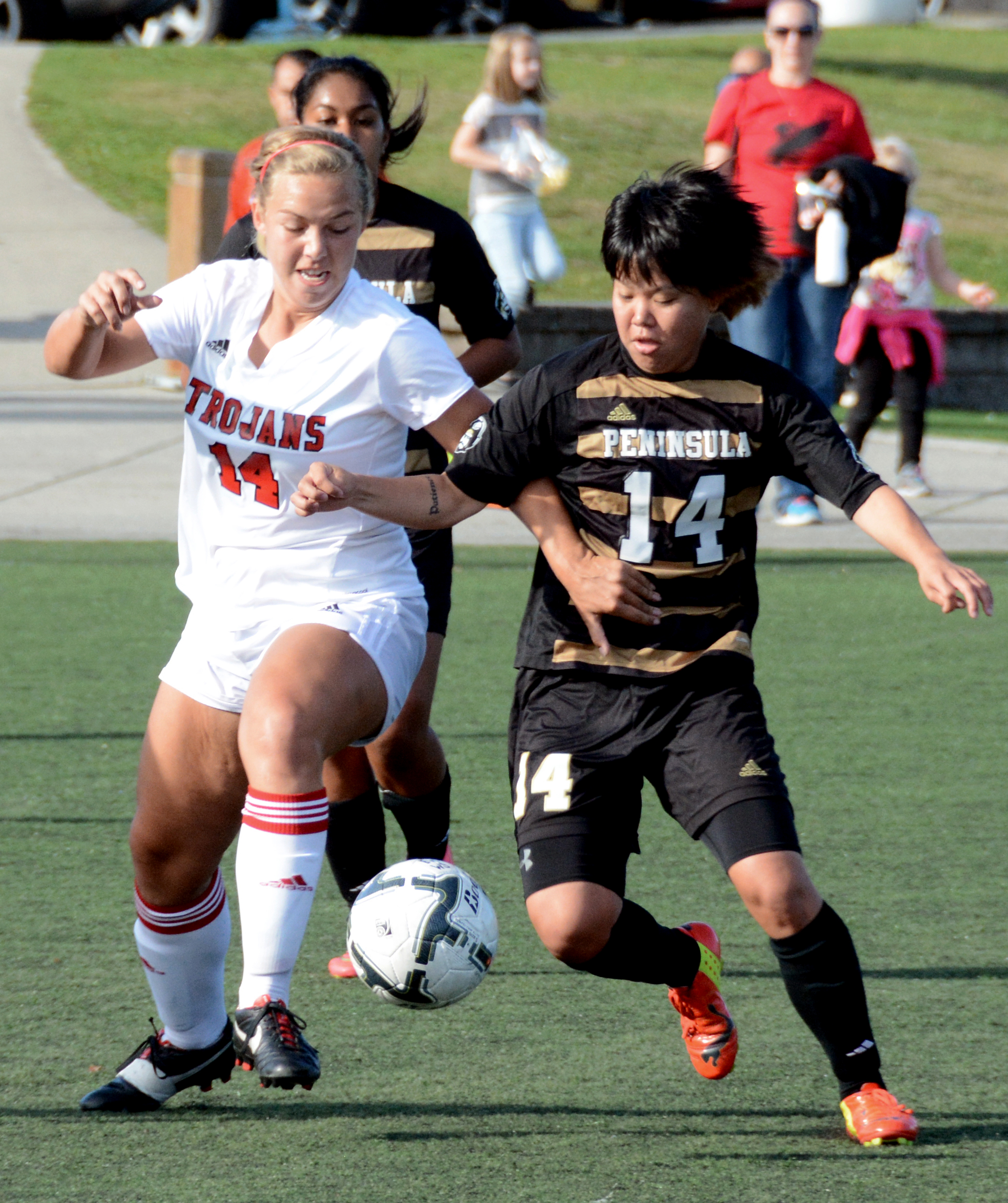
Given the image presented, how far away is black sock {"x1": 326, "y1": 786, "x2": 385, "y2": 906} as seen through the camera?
15.2ft

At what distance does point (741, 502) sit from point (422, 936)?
105cm

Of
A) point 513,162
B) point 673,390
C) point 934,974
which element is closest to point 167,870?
point 673,390

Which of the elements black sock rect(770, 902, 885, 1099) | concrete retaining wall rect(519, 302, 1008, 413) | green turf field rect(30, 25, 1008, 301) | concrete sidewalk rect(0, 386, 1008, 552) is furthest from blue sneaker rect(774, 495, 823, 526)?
green turf field rect(30, 25, 1008, 301)

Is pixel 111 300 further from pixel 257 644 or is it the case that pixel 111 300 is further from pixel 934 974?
pixel 934 974

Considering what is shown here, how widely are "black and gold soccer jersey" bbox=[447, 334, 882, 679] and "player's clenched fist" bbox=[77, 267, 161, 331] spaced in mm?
733

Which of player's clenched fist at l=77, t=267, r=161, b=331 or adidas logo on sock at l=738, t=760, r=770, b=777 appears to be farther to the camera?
player's clenched fist at l=77, t=267, r=161, b=331

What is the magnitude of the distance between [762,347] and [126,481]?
13.9 feet

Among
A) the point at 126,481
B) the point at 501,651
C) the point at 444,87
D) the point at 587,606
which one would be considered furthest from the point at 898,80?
the point at 587,606

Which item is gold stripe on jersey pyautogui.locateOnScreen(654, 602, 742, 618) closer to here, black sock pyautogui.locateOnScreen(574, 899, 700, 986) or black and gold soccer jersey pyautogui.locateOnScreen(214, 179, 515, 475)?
black sock pyautogui.locateOnScreen(574, 899, 700, 986)

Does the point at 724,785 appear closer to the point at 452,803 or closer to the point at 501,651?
the point at 452,803

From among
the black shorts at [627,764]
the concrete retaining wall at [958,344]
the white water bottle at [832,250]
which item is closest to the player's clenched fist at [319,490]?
the black shorts at [627,764]

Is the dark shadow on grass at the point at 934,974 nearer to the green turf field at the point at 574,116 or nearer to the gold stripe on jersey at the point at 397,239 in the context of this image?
the gold stripe on jersey at the point at 397,239

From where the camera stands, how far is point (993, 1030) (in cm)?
406

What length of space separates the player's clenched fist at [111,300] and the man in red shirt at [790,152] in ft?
17.9
